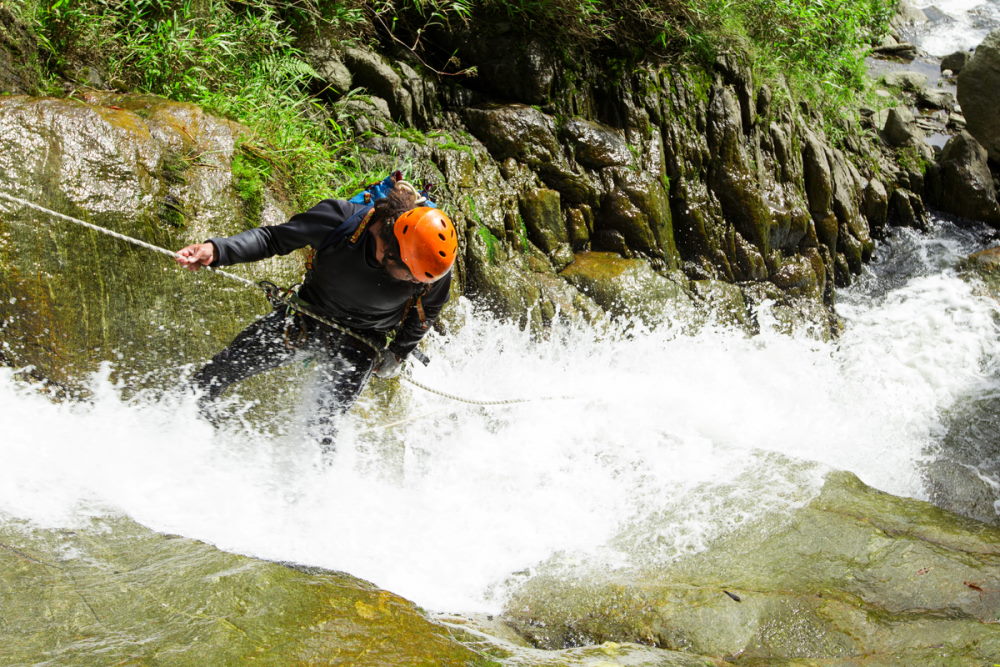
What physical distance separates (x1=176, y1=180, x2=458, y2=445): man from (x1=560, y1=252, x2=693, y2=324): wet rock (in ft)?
9.90

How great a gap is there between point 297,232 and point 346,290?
40 centimetres

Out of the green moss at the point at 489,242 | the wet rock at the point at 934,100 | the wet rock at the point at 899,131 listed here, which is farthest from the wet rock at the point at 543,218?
the wet rock at the point at 934,100

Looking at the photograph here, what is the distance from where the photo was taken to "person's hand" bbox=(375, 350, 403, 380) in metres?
4.23

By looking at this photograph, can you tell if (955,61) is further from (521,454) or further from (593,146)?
(521,454)

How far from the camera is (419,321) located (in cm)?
408

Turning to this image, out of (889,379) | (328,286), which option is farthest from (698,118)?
(328,286)

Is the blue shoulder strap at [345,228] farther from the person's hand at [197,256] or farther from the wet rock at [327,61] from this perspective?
the wet rock at [327,61]

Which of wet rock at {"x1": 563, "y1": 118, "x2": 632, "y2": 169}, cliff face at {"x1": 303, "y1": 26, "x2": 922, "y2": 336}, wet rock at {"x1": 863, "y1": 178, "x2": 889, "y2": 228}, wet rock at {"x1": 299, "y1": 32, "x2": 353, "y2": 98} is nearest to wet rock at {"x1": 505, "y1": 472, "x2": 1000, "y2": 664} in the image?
cliff face at {"x1": 303, "y1": 26, "x2": 922, "y2": 336}

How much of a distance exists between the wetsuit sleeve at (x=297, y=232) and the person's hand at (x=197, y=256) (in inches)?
6.1

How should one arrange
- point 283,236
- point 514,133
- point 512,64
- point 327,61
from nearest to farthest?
point 283,236, point 327,61, point 514,133, point 512,64

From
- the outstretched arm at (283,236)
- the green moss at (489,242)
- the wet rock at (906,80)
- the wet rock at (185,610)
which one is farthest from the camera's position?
Answer: the wet rock at (906,80)

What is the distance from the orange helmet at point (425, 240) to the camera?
3.40m

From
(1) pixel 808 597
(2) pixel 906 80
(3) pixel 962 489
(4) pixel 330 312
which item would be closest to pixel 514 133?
(4) pixel 330 312

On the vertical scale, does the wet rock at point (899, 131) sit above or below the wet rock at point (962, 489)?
above
